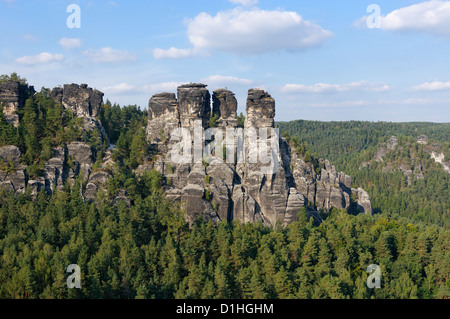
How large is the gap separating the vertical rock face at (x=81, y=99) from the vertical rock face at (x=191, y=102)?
15.4 metres

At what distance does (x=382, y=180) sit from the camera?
158 m

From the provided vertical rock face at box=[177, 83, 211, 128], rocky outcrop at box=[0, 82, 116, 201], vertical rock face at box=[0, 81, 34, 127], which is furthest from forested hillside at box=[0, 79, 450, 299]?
vertical rock face at box=[177, 83, 211, 128]

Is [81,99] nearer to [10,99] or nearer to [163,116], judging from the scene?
[10,99]

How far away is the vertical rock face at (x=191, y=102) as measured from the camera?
7500 cm

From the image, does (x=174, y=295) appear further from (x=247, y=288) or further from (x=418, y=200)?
(x=418, y=200)

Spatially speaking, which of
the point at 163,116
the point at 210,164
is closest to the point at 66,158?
the point at 163,116

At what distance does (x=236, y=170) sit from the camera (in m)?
72.1

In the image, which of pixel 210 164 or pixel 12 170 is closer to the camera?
pixel 12 170

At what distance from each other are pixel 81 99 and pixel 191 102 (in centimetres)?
2016

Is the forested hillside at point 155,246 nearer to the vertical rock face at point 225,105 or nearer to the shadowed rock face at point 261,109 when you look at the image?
the vertical rock face at point 225,105

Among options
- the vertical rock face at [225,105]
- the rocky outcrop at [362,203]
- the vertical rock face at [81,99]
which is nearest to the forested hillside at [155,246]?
the vertical rock face at [81,99]

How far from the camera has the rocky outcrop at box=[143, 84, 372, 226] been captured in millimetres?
66750

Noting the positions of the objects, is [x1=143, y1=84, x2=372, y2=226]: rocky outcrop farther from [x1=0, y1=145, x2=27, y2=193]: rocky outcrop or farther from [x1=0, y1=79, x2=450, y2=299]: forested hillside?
[x1=0, y1=145, x2=27, y2=193]: rocky outcrop
